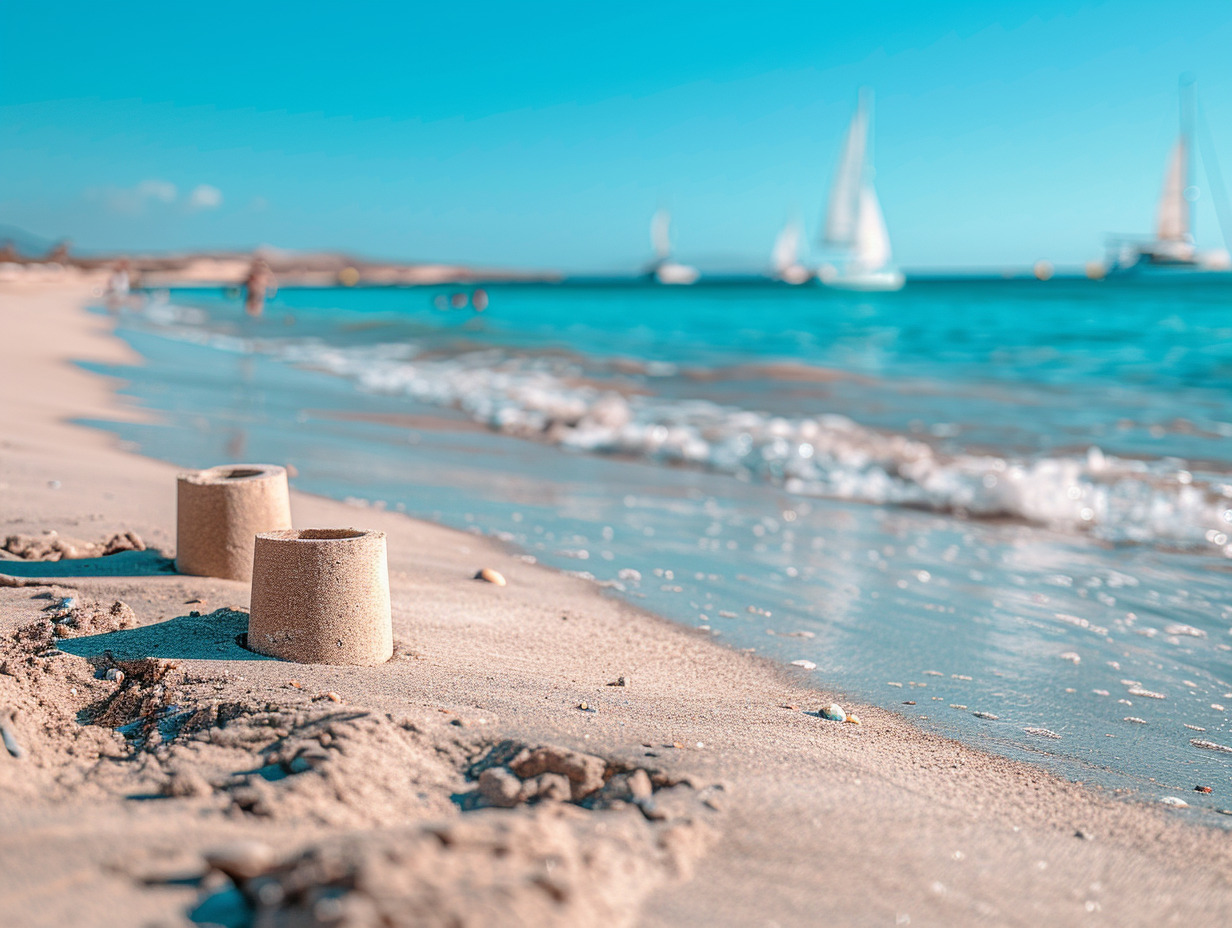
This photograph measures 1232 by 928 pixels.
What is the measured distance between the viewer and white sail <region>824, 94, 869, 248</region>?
200 feet

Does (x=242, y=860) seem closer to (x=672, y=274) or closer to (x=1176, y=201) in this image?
(x=1176, y=201)

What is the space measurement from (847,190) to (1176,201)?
2430 centimetres

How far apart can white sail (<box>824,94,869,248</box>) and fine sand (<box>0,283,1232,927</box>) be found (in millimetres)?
62012

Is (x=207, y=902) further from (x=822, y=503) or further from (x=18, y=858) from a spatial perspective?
(x=822, y=503)

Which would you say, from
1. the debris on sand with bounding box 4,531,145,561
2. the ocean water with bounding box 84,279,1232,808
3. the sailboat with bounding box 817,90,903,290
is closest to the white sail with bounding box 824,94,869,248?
the sailboat with bounding box 817,90,903,290

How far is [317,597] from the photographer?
3125mm

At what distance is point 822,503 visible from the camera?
774 cm

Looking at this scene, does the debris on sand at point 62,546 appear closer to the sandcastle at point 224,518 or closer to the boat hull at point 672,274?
the sandcastle at point 224,518

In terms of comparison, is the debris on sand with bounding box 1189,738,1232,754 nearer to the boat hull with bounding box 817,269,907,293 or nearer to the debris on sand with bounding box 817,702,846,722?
the debris on sand with bounding box 817,702,846,722

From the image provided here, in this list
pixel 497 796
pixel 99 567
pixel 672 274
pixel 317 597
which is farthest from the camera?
pixel 672 274

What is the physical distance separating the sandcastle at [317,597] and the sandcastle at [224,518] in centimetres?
84

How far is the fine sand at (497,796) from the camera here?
5.79 feet

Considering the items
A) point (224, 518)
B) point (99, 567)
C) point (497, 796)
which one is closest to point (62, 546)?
point (99, 567)

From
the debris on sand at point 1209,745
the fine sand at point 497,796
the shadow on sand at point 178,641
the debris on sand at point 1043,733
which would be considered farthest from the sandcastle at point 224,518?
the debris on sand at point 1209,745
